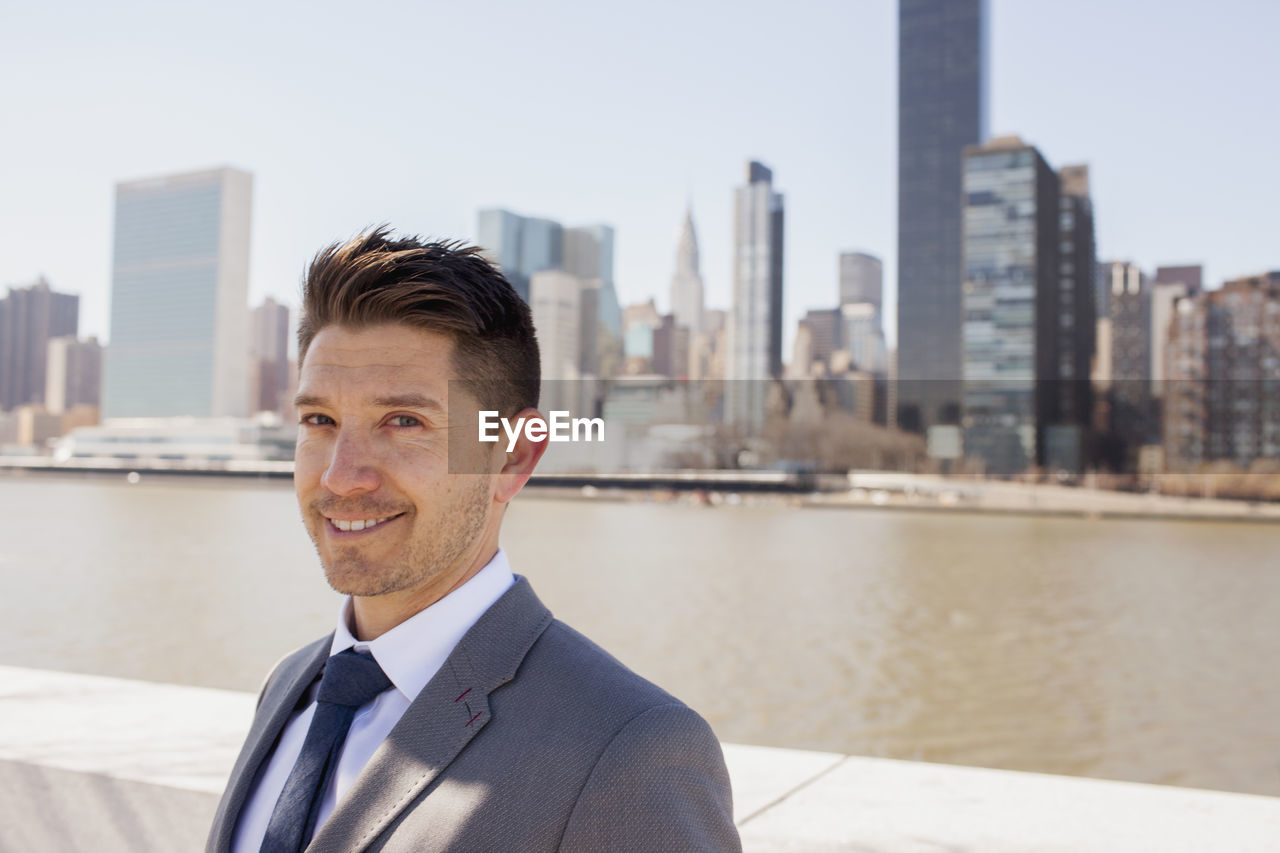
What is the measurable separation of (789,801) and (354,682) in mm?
800

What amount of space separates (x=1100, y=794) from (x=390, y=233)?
4.08 ft

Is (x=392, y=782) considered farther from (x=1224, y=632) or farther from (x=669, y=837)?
(x=1224, y=632)

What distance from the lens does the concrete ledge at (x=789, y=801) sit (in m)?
1.35

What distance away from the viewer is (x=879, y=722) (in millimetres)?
10367

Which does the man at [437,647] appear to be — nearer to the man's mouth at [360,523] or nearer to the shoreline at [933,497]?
the man's mouth at [360,523]

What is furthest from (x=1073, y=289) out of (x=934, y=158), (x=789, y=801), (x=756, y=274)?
(x=789, y=801)

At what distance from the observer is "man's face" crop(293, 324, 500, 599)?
34.3 inches

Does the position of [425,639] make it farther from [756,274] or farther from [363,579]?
[756,274]

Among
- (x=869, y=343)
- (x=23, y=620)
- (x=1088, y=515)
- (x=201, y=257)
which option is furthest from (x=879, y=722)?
(x=201, y=257)

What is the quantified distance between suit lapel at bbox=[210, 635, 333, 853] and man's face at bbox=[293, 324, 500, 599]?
0.20 m

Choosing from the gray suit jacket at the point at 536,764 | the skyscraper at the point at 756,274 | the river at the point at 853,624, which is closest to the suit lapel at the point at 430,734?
the gray suit jacket at the point at 536,764

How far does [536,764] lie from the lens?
75 cm

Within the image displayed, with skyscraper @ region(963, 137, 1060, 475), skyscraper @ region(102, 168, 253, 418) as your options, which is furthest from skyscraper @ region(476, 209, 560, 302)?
skyscraper @ region(963, 137, 1060, 475)

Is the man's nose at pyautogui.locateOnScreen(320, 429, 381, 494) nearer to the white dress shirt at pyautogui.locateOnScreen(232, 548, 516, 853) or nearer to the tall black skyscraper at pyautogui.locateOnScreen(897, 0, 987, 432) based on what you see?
the white dress shirt at pyautogui.locateOnScreen(232, 548, 516, 853)
